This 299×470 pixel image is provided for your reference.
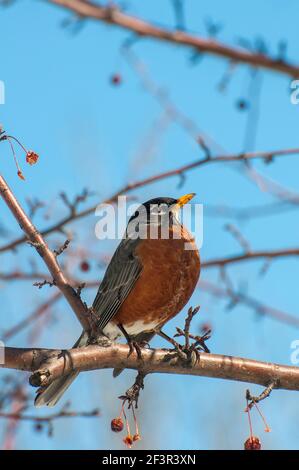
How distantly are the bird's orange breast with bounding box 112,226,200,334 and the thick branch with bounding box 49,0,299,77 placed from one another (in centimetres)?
303

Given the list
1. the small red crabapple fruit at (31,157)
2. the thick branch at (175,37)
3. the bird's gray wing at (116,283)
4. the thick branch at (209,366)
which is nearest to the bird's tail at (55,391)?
the bird's gray wing at (116,283)

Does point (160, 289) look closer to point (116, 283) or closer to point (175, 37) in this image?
point (116, 283)

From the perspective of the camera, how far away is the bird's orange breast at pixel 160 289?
4.21m

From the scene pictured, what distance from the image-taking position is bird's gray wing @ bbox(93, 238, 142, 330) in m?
4.18

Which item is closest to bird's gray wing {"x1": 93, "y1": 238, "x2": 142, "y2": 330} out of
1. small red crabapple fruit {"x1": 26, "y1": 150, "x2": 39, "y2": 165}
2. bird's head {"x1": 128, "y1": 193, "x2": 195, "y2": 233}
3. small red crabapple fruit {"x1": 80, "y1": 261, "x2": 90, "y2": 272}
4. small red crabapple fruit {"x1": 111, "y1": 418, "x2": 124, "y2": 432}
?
small red crabapple fruit {"x1": 80, "y1": 261, "x2": 90, "y2": 272}

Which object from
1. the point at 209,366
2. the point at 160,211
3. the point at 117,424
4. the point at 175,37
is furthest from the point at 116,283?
the point at 175,37

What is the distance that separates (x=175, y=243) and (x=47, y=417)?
5.04ft

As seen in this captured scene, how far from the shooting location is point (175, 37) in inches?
47.1

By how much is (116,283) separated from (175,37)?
3.16m

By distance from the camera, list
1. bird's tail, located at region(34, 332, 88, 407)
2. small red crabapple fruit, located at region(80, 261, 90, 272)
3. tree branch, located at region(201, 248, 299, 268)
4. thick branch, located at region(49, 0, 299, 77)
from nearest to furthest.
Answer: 1. thick branch, located at region(49, 0, 299, 77)
2. tree branch, located at region(201, 248, 299, 268)
3. bird's tail, located at region(34, 332, 88, 407)
4. small red crabapple fruit, located at region(80, 261, 90, 272)

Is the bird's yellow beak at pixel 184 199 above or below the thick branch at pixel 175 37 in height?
above

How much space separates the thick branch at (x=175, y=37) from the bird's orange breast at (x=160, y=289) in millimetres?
3028

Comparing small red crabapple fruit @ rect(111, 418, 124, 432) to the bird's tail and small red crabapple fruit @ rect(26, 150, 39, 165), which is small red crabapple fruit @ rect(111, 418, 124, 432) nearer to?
the bird's tail

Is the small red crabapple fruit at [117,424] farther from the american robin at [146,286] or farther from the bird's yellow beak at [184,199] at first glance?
the bird's yellow beak at [184,199]
